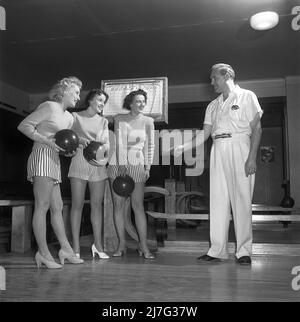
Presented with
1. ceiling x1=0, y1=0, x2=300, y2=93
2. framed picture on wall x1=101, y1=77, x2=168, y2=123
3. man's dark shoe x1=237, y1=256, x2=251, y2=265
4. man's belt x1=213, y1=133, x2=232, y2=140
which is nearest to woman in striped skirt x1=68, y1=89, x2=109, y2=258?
framed picture on wall x1=101, y1=77, x2=168, y2=123

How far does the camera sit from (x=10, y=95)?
8.30m

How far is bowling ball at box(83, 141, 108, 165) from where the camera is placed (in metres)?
2.71

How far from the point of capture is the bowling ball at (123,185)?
280 cm

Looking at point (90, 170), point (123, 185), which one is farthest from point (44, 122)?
point (123, 185)

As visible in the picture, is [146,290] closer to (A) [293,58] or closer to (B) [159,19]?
(B) [159,19]

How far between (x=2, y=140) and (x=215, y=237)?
635cm

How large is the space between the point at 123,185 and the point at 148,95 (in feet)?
3.26

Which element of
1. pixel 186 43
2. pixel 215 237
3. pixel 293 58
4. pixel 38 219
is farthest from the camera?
pixel 293 58

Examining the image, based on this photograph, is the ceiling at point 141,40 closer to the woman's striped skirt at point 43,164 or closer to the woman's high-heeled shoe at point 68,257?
the woman's striped skirt at point 43,164

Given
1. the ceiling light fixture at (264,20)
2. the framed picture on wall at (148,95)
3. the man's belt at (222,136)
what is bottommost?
the man's belt at (222,136)

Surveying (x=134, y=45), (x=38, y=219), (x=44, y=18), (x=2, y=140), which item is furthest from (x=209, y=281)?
(x=2, y=140)

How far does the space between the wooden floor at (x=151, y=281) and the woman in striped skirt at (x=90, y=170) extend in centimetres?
29

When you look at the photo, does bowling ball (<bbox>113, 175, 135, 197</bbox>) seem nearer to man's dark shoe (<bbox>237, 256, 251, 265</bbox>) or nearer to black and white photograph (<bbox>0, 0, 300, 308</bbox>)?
black and white photograph (<bbox>0, 0, 300, 308</bbox>)

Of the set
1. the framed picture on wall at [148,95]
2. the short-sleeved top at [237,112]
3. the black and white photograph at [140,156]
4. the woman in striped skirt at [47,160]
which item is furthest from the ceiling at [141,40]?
the woman in striped skirt at [47,160]
